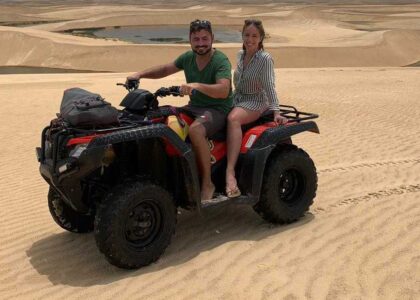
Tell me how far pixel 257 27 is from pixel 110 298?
9.25 ft

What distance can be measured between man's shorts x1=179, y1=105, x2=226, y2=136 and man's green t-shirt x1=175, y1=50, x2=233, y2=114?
7cm

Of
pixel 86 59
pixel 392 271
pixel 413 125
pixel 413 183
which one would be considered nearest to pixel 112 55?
pixel 86 59

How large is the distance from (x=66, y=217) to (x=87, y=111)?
142 cm

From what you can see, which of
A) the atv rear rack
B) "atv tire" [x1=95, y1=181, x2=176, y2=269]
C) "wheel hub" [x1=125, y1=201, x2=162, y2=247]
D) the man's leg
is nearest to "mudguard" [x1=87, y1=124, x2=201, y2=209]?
the man's leg

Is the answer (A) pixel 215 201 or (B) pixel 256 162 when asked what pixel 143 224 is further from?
(B) pixel 256 162

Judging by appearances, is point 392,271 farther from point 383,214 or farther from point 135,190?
point 135,190

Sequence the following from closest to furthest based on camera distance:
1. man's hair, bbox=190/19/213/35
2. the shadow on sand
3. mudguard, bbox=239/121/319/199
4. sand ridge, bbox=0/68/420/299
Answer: sand ridge, bbox=0/68/420/299 < the shadow on sand < man's hair, bbox=190/19/213/35 < mudguard, bbox=239/121/319/199

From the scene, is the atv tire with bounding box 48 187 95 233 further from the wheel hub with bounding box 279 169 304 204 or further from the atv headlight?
the wheel hub with bounding box 279 169 304 204

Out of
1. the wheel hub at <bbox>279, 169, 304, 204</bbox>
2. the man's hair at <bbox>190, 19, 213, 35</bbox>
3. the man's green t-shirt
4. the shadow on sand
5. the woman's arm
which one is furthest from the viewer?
the wheel hub at <bbox>279, 169, 304, 204</bbox>

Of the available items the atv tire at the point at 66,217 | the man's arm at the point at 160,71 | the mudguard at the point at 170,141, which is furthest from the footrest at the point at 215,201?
the man's arm at the point at 160,71

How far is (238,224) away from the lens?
18.1ft

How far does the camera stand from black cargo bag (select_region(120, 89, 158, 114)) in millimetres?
4613

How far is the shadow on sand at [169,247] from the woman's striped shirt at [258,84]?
3.69 ft

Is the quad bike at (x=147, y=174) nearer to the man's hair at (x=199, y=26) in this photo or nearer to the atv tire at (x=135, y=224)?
the atv tire at (x=135, y=224)
